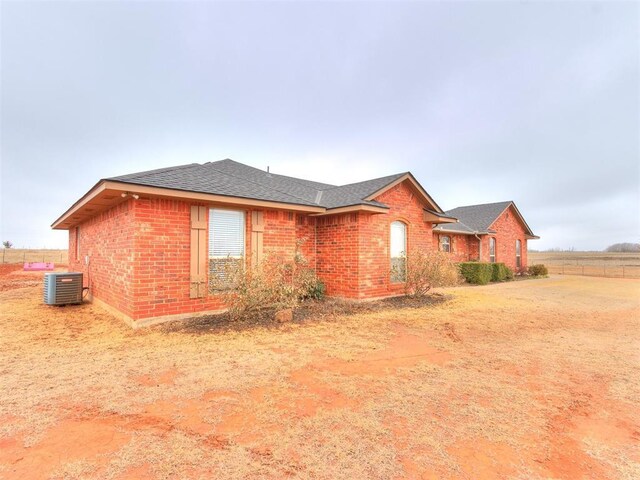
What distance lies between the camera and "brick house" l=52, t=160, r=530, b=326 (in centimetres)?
647

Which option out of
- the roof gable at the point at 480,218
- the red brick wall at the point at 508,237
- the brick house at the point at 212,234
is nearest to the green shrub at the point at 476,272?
the roof gable at the point at 480,218

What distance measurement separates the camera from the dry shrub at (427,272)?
1023 cm

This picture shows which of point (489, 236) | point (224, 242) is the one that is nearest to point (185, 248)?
point (224, 242)

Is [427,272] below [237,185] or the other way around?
below

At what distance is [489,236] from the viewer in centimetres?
2130

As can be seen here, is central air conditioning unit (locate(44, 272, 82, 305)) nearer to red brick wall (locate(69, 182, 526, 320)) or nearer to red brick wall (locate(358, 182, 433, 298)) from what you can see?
red brick wall (locate(69, 182, 526, 320))

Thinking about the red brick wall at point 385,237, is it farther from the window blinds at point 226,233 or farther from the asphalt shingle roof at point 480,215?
the asphalt shingle roof at point 480,215

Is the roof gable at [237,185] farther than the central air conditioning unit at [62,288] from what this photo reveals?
No

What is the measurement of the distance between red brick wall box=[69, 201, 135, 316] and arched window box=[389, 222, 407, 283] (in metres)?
8.15

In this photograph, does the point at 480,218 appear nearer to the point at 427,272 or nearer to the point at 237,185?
the point at 427,272

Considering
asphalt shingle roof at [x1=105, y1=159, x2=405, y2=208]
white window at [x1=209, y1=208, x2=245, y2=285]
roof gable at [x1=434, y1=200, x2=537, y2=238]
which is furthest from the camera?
roof gable at [x1=434, y1=200, x2=537, y2=238]

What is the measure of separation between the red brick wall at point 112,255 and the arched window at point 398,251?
815 centimetres

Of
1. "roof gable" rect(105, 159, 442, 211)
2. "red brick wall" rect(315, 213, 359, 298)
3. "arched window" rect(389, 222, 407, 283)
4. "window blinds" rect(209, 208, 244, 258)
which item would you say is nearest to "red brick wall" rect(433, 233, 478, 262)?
"roof gable" rect(105, 159, 442, 211)

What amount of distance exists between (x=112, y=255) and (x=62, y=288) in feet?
10.4
